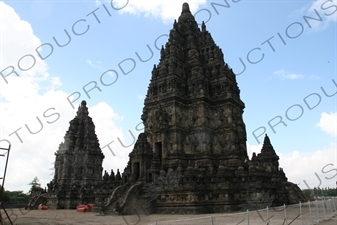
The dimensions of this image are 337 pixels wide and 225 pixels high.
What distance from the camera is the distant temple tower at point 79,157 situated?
51.8 metres

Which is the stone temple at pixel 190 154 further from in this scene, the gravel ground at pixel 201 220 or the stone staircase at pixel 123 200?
the gravel ground at pixel 201 220

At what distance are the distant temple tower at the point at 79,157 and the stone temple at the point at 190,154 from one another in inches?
126

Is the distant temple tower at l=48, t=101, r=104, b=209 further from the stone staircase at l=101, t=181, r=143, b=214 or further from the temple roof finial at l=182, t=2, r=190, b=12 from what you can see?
the temple roof finial at l=182, t=2, r=190, b=12

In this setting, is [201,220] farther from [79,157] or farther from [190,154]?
[79,157]

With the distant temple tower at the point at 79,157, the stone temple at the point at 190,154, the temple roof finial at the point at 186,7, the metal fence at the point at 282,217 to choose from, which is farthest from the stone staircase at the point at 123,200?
the temple roof finial at the point at 186,7

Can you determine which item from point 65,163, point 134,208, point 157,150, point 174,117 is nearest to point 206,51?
point 174,117

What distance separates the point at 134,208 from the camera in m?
24.9

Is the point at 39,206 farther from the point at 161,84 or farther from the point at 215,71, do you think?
the point at 215,71

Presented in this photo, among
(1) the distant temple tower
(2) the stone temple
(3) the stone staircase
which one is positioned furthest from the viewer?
(1) the distant temple tower

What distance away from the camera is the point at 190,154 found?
111 feet

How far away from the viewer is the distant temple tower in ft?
170

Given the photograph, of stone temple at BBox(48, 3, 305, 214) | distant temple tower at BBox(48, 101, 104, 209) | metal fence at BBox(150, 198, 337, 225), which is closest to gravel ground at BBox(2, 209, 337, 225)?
metal fence at BBox(150, 198, 337, 225)

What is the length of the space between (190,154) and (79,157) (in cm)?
2789

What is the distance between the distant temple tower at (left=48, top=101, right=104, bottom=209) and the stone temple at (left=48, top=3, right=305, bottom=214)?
3.19 meters
